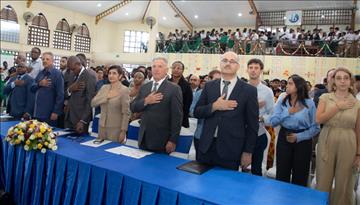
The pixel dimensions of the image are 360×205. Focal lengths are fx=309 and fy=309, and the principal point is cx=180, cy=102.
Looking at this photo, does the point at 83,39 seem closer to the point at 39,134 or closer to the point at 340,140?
the point at 39,134

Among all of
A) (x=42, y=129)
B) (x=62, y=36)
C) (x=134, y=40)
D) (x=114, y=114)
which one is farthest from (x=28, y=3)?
(x=42, y=129)

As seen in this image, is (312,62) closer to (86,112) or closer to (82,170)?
(86,112)

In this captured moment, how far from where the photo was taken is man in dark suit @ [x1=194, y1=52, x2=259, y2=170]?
2357mm

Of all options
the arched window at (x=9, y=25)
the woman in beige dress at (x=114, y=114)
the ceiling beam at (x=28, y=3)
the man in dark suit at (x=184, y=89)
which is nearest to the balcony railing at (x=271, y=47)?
the ceiling beam at (x=28, y=3)

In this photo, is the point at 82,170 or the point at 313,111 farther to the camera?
the point at 313,111

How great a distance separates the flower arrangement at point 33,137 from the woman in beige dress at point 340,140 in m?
2.37

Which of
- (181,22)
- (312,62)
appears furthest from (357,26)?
(181,22)

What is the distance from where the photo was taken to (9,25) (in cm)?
1373

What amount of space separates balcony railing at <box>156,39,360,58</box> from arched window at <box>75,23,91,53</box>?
17.8 feet

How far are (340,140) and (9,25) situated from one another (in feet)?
48.2

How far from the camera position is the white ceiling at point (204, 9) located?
585 inches

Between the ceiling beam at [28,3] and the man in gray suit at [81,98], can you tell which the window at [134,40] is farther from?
the man in gray suit at [81,98]

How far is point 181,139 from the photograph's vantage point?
304cm

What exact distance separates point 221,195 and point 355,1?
1469 cm
